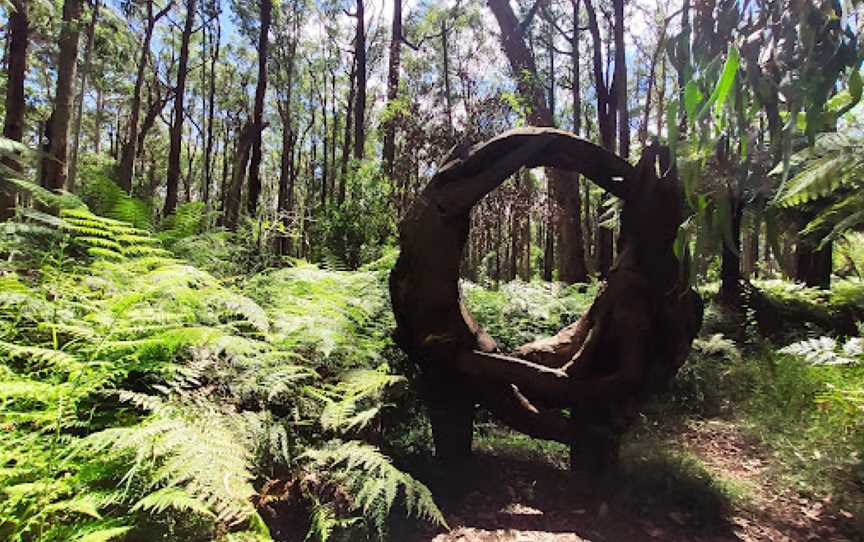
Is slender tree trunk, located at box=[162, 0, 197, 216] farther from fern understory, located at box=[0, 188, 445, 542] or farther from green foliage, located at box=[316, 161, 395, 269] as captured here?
fern understory, located at box=[0, 188, 445, 542]

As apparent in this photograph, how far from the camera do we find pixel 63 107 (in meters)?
7.20

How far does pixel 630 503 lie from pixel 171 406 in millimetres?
2869

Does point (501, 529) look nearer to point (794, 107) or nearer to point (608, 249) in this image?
point (794, 107)

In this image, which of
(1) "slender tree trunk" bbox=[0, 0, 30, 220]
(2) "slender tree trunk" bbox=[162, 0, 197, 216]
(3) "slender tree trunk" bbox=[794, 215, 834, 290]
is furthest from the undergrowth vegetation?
(2) "slender tree trunk" bbox=[162, 0, 197, 216]

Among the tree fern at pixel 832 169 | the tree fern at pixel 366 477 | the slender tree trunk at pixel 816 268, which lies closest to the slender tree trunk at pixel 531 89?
the slender tree trunk at pixel 816 268

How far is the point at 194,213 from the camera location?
4.82 meters

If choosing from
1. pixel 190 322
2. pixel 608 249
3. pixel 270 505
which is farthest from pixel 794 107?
pixel 608 249

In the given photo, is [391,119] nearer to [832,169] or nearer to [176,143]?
[176,143]

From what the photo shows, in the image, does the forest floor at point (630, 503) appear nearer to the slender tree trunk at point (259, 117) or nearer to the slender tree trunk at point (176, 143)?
the slender tree trunk at point (259, 117)

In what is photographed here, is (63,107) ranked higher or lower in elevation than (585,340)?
higher

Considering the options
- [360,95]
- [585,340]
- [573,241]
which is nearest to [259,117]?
[360,95]

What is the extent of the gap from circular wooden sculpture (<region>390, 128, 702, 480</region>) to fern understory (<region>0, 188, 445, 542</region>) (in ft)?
1.50

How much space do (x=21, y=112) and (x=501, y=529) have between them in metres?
8.19

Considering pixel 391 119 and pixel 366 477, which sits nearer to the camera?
pixel 366 477
